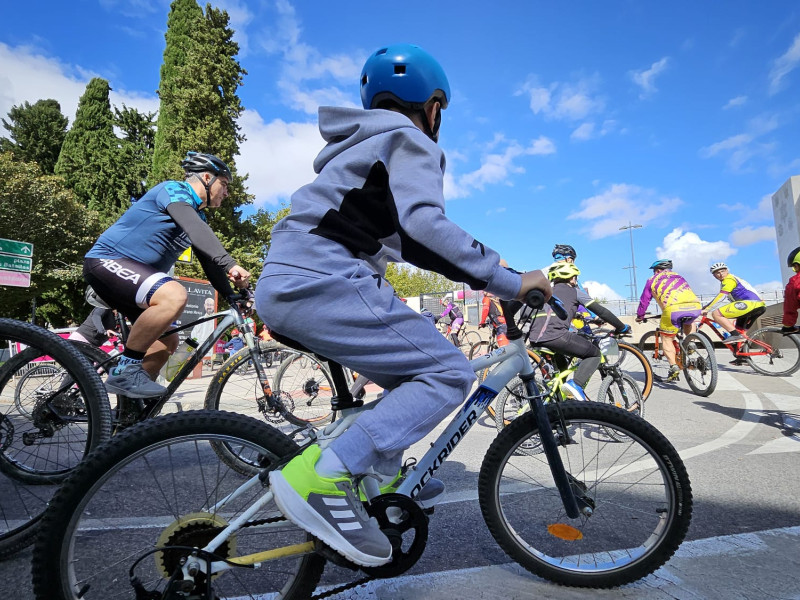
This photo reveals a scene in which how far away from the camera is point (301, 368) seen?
3.63 m

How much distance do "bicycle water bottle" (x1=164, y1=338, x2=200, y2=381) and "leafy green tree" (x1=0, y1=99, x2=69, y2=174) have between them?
4019 cm

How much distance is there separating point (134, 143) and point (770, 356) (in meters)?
34.3

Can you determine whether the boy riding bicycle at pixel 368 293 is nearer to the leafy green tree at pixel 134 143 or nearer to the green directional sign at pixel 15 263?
the green directional sign at pixel 15 263

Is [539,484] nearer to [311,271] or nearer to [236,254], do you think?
[311,271]

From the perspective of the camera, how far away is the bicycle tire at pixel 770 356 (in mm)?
8047

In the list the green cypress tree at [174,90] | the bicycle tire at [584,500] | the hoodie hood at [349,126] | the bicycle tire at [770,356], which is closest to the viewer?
the hoodie hood at [349,126]

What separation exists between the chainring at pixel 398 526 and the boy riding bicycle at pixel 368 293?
2.9 inches

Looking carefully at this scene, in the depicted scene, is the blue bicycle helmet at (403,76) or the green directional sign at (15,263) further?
the green directional sign at (15,263)

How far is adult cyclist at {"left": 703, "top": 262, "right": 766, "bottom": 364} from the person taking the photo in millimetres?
8570

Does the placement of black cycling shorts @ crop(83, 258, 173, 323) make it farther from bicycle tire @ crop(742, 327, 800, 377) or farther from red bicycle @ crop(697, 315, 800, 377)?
bicycle tire @ crop(742, 327, 800, 377)

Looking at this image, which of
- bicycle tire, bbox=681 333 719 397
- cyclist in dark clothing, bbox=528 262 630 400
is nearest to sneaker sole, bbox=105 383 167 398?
cyclist in dark clothing, bbox=528 262 630 400

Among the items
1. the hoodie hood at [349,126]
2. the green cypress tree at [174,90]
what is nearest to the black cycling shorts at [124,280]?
the hoodie hood at [349,126]

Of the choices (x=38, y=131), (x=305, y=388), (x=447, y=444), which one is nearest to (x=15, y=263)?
(x=305, y=388)

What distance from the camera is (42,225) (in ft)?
68.2
